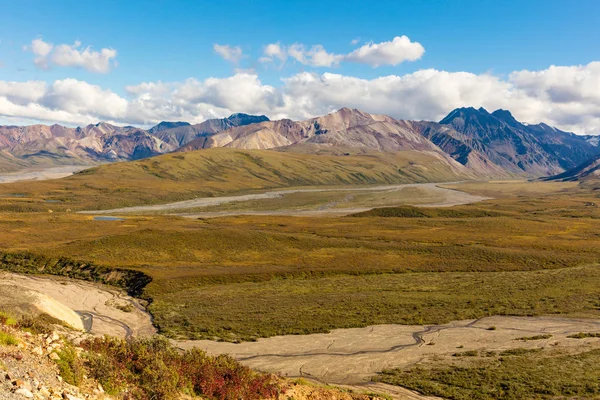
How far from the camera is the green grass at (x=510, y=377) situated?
34125mm

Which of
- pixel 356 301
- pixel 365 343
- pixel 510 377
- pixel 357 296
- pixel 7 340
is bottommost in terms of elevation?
pixel 357 296

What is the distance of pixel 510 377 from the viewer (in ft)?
123

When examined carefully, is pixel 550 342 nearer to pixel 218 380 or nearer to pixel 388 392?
pixel 388 392

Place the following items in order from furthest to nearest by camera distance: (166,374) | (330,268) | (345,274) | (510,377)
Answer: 1. (330,268)
2. (345,274)
3. (510,377)
4. (166,374)

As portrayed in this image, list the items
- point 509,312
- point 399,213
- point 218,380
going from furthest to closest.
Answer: point 399,213
point 509,312
point 218,380

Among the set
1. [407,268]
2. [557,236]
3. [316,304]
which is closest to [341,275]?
[407,268]

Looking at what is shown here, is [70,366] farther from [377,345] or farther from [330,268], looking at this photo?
[330,268]

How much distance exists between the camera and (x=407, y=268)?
9669cm

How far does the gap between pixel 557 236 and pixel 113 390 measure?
506 ft

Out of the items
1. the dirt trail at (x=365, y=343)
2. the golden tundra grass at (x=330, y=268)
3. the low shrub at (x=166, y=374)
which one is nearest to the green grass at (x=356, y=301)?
the golden tundra grass at (x=330, y=268)

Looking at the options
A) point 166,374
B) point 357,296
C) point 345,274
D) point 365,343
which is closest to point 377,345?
point 365,343

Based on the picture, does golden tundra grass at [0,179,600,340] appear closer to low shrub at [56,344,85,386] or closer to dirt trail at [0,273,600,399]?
dirt trail at [0,273,600,399]

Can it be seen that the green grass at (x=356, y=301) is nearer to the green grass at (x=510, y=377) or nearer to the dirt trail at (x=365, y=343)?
the dirt trail at (x=365, y=343)

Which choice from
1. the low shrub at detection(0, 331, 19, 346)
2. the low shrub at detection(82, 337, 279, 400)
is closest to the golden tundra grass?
the low shrub at detection(82, 337, 279, 400)
